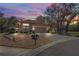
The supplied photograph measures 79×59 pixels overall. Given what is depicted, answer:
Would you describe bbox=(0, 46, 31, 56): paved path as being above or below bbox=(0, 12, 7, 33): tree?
below

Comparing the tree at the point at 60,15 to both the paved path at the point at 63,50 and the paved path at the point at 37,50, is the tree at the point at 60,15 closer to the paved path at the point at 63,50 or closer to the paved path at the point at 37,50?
the paved path at the point at 37,50

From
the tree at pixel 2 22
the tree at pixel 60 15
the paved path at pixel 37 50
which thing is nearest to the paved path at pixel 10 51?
the paved path at pixel 37 50

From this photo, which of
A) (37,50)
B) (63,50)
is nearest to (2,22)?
(37,50)

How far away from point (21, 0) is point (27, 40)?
0.62 m

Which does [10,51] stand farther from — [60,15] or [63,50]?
[60,15]

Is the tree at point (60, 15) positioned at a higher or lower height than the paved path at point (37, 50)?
higher

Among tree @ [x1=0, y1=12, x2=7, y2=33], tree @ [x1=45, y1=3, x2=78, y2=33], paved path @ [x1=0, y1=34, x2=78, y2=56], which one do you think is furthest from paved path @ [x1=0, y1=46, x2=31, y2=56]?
tree @ [x1=45, y1=3, x2=78, y2=33]

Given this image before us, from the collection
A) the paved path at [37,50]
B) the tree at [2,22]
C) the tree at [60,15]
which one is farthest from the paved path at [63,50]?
the tree at [2,22]

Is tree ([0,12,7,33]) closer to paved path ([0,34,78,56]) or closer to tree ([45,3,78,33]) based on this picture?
paved path ([0,34,78,56])

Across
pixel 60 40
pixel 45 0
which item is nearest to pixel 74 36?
pixel 60 40

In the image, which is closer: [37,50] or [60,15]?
[37,50]

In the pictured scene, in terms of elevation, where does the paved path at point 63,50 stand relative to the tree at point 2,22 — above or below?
below

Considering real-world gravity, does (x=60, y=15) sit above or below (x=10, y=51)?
above

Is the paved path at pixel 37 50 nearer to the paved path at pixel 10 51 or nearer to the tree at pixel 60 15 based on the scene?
the paved path at pixel 10 51
